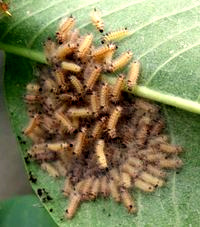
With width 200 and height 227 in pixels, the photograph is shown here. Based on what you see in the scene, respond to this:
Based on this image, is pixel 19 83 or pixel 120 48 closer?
pixel 120 48

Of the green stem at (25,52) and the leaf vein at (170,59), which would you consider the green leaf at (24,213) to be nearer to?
the green stem at (25,52)

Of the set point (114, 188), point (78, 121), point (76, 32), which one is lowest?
point (114, 188)

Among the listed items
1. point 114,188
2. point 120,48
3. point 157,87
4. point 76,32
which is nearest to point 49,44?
point 76,32

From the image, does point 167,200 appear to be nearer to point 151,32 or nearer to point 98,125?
point 98,125

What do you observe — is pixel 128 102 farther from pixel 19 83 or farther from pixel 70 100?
pixel 19 83

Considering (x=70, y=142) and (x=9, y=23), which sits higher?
(x=9, y=23)

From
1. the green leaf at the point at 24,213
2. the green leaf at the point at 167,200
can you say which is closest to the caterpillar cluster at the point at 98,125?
the green leaf at the point at 167,200
